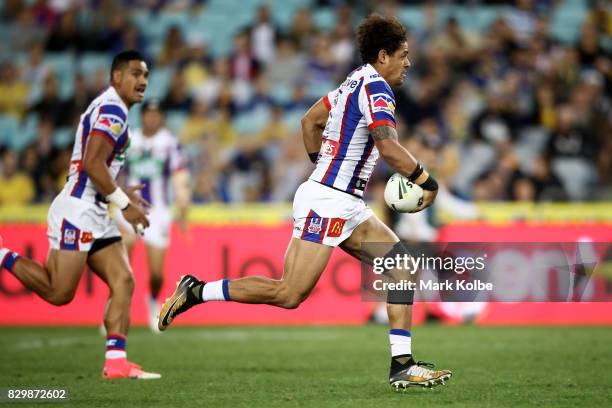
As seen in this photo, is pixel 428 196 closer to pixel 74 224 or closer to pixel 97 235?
pixel 97 235

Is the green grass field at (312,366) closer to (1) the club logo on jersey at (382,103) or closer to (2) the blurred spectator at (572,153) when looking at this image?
(1) the club logo on jersey at (382,103)

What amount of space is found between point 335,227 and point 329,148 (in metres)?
0.59

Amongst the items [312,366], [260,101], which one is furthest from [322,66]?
[312,366]

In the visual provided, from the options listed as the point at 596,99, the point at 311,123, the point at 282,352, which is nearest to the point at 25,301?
the point at 282,352

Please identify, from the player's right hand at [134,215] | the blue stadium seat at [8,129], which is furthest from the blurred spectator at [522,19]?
the player's right hand at [134,215]

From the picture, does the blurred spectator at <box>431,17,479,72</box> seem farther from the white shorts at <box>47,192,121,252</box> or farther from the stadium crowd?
the white shorts at <box>47,192,121,252</box>

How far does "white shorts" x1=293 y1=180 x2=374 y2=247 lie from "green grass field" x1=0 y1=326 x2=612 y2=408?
112 cm

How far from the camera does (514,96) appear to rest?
17.6 meters

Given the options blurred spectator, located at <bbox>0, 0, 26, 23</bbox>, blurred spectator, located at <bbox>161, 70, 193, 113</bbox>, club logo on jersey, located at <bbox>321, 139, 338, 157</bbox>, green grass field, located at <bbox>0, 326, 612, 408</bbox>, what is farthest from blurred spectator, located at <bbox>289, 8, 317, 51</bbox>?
club logo on jersey, located at <bbox>321, 139, 338, 157</bbox>

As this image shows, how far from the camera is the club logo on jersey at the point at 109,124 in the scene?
8.20 metres

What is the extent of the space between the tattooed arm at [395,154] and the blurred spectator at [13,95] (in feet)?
45.9

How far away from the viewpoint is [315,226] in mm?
7488

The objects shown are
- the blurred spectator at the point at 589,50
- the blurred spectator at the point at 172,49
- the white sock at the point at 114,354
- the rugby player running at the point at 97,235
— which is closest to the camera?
the rugby player running at the point at 97,235

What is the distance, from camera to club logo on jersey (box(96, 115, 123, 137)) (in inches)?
323
